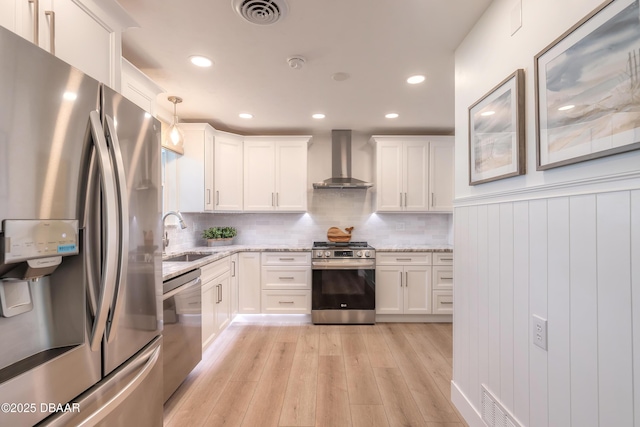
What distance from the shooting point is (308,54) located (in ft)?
6.60

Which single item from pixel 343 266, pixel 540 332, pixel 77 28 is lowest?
pixel 343 266

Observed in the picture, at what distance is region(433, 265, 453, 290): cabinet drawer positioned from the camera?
3.50 meters

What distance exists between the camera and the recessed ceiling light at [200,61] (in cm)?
205

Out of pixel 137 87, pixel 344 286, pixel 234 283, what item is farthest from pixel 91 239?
pixel 344 286

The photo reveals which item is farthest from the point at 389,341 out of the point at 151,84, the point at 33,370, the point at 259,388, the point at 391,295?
the point at 151,84

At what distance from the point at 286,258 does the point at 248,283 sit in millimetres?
573

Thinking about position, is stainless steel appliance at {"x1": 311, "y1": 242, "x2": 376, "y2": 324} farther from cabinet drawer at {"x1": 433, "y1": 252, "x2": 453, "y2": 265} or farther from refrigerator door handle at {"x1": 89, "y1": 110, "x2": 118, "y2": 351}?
refrigerator door handle at {"x1": 89, "y1": 110, "x2": 118, "y2": 351}

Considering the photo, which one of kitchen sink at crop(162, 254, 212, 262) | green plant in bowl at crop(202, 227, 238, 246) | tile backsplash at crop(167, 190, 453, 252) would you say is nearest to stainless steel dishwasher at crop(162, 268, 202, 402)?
kitchen sink at crop(162, 254, 212, 262)

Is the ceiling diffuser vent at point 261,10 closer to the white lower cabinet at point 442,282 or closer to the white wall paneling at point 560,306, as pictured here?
the white wall paneling at point 560,306

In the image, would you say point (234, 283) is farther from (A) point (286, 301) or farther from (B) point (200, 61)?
(B) point (200, 61)

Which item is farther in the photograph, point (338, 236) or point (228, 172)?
point (338, 236)

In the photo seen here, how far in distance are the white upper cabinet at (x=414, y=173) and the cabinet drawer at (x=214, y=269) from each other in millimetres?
2132

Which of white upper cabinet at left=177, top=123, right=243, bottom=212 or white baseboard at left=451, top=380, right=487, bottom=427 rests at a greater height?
white upper cabinet at left=177, top=123, right=243, bottom=212

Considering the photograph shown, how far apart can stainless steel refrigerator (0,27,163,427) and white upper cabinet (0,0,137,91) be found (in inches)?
16.9
